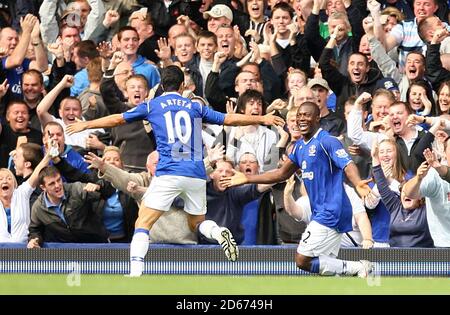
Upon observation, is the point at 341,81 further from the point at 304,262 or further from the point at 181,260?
the point at 304,262

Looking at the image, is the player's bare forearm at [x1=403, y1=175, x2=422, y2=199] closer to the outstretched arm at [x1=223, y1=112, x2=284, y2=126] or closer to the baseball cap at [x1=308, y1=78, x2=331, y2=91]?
the outstretched arm at [x1=223, y1=112, x2=284, y2=126]

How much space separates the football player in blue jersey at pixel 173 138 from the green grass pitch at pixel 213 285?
0.41 meters

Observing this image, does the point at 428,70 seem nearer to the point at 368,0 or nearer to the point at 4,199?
the point at 368,0

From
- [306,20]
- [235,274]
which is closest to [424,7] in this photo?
[306,20]

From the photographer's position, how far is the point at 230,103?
15.0 metres

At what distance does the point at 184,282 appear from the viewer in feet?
42.5

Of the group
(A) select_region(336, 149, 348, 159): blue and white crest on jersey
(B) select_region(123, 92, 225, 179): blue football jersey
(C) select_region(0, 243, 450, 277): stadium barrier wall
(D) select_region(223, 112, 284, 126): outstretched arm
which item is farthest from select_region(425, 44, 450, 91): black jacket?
(A) select_region(336, 149, 348, 159): blue and white crest on jersey

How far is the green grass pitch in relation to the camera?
39.2 ft

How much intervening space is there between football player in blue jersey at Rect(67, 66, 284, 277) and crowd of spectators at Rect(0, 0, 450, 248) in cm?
87

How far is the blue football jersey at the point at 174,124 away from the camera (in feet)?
41.2

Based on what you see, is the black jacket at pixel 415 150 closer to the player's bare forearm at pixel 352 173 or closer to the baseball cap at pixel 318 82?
the baseball cap at pixel 318 82

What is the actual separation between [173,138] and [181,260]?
1.64 m

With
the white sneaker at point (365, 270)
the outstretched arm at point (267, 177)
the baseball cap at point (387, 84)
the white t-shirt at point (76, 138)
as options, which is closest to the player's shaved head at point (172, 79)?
the outstretched arm at point (267, 177)

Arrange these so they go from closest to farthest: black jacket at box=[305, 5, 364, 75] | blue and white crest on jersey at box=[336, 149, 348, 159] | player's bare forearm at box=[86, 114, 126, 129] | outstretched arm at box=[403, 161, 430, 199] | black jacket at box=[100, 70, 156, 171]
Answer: blue and white crest on jersey at box=[336, 149, 348, 159] < player's bare forearm at box=[86, 114, 126, 129] < outstretched arm at box=[403, 161, 430, 199] < black jacket at box=[100, 70, 156, 171] < black jacket at box=[305, 5, 364, 75]
